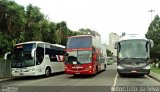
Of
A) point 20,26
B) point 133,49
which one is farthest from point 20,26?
point 133,49

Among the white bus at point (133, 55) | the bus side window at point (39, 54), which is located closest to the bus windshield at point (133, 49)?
the white bus at point (133, 55)

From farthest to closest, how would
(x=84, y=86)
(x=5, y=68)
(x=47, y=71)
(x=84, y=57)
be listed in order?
1. (x=47, y=71)
2. (x=5, y=68)
3. (x=84, y=57)
4. (x=84, y=86)

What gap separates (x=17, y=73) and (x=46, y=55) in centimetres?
350

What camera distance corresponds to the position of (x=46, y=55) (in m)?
29.8

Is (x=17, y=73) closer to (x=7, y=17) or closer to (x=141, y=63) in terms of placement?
(x=7, y=17)

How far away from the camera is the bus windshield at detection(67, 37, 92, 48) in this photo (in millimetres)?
27547

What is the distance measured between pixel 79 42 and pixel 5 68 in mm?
7168

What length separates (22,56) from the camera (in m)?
27.6

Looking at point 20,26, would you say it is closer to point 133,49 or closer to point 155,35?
point 133,49

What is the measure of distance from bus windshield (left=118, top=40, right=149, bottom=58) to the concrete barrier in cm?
1009

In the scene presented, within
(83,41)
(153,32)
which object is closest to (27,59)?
(83,41)

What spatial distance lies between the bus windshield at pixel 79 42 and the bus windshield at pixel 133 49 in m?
2.63

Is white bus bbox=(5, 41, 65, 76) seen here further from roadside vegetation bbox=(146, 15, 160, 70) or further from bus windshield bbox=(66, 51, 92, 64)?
roadside vegetation bbox=(146, 15, 160, 70)

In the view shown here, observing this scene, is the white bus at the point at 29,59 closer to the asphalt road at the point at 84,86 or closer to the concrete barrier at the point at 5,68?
the concrete barrier at the point at 5,68
